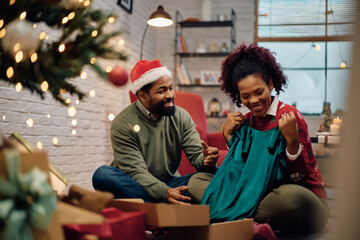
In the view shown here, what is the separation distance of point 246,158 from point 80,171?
1.76 meters

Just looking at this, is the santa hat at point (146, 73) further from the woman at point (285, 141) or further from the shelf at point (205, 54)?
the shelf at point (205, 54)

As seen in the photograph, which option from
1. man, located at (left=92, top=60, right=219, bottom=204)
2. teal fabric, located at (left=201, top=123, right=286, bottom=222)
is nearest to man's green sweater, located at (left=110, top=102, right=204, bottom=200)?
man, located at (left=92, top=60, right=219, bottom=204)

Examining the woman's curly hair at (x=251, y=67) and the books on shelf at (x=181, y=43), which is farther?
the books on shelf at (x=181, y=43)

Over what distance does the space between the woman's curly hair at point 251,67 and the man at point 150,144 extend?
1.00 feet

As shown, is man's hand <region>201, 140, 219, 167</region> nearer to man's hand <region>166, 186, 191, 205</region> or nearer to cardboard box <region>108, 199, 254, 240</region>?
man's hand <region>166, 186, 191, 205</region>

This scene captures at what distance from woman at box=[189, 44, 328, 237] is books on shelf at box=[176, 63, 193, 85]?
284 centimetres

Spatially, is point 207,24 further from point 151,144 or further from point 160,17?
point 151,144

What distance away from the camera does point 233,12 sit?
461 cm

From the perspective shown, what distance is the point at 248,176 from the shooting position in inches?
58.7

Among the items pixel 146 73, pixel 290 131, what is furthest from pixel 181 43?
pixel 290 131

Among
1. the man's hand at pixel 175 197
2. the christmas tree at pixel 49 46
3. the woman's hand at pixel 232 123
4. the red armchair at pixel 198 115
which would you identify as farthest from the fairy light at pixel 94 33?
the red armchair at pixel 198 115

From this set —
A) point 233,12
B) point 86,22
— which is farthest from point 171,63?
point 86,22

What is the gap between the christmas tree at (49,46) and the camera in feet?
3.04

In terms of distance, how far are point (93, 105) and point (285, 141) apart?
2076mm
